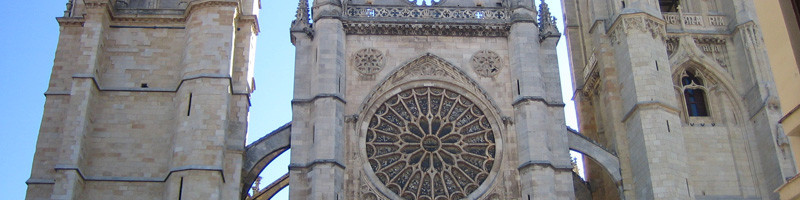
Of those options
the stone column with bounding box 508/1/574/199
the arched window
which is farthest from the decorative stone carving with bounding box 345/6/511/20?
the arched window

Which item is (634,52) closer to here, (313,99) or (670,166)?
(670,166)

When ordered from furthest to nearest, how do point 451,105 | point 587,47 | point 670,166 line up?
point 587,47
point 451,105
point 670,166

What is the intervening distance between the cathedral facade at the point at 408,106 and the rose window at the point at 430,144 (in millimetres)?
36

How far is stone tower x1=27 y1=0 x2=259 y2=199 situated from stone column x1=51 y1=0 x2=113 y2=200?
0.07ft

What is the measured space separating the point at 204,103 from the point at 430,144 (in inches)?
201

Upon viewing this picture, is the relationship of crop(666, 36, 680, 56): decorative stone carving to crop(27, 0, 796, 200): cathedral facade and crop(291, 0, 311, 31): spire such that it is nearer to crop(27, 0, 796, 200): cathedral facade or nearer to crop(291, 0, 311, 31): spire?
crop(27, 0, 796, 200): cathedral facade

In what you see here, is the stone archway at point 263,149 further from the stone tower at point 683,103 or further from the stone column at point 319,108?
the stone tower at point 683,103

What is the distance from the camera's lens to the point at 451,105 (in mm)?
21953

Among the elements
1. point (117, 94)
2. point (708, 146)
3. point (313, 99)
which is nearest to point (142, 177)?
point (117, 94)

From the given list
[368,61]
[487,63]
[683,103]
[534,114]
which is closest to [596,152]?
[534,114]

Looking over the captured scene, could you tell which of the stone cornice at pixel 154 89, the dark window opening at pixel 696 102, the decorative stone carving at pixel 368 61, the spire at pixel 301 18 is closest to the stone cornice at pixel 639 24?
the dark window opening at pixel 696 102

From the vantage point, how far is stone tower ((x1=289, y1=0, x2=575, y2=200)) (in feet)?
67.4

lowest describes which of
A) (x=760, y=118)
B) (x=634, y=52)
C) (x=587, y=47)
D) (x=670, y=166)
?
(x=670, y=166)

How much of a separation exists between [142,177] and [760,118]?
14.3 meters
